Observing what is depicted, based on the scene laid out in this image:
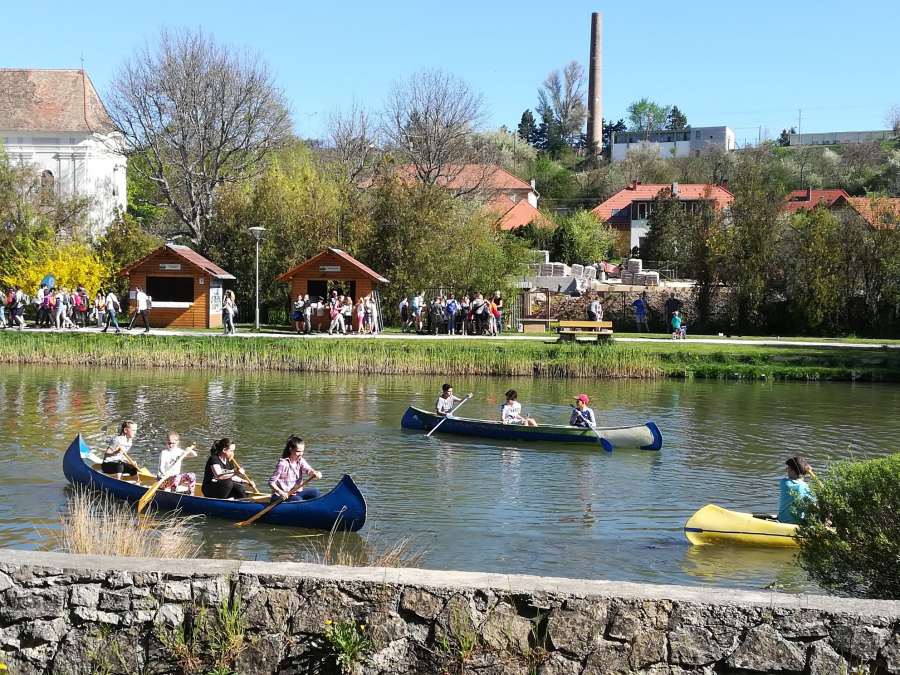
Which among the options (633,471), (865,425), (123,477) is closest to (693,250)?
(865,425)

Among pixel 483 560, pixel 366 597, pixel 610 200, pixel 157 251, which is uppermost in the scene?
pixel 610 200

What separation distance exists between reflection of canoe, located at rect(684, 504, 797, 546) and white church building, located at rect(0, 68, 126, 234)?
60101mm

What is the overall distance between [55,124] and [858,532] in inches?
2684

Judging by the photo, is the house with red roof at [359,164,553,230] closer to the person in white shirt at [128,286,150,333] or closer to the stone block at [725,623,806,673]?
the person in white shirt at [128,286,150,333]

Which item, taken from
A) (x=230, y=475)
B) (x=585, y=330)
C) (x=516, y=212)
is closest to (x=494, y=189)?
(x=516, y=212)

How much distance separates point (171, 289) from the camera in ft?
140

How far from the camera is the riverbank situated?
31.6 m

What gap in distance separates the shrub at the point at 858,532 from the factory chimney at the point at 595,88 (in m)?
104

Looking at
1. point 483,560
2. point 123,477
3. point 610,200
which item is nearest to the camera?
point 483,560

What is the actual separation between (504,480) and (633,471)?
264 cm

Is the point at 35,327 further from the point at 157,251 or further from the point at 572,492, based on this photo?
the point at 572,492

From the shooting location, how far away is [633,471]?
18109mm

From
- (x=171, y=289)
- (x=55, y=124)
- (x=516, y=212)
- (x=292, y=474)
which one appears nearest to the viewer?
(x=292, y=474)

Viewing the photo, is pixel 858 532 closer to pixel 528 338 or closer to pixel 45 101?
pixel 528 338
